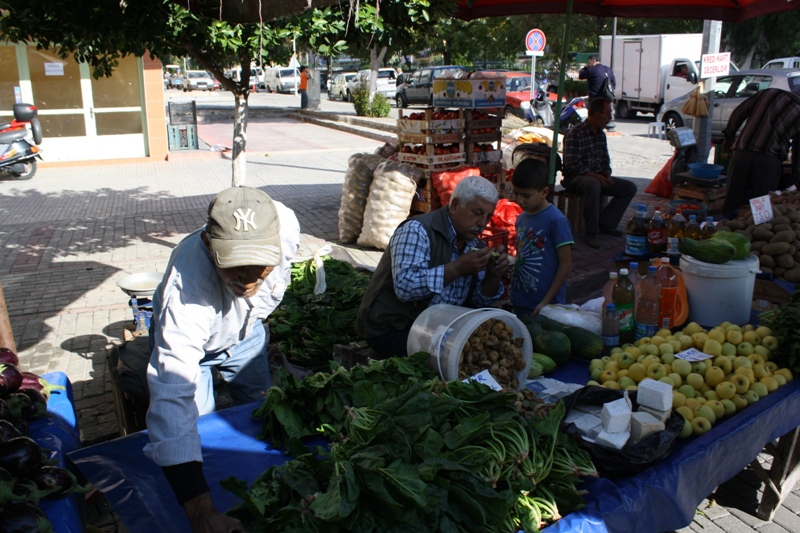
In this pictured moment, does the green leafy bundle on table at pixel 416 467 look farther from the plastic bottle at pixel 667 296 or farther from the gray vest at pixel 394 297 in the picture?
the plastic bottle at pixel 667 296

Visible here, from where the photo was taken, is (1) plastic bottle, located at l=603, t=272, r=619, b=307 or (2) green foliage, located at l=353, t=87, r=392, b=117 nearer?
(1) plastic bottle, located at l=603, t=272, r=619, b=307

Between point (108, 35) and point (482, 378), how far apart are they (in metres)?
4.71

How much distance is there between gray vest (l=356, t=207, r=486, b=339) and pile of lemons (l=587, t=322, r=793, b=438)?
0.98 metres

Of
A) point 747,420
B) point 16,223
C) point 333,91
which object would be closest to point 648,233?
point 747,420

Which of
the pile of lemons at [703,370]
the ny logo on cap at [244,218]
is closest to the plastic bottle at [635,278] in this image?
the pile of lemons at [703,370]

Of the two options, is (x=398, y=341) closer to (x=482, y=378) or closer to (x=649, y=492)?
(x=482, y=378)

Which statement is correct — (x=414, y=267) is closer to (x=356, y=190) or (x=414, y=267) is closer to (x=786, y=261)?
(x=786, y=261)

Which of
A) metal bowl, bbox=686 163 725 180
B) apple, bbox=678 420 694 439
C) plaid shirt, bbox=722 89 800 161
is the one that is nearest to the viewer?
apple, bbox=678 420 694 439

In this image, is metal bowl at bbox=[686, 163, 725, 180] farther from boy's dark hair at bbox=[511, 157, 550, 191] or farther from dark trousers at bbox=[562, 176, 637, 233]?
boy's dark hair at bbox=[511, 157, 550, 191]

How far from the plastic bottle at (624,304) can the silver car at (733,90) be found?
13.7m

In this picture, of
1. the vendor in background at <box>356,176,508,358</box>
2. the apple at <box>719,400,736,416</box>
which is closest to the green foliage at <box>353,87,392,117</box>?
the vendor in background at <box>356,176,508,358</box>

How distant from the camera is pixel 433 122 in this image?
7547mm

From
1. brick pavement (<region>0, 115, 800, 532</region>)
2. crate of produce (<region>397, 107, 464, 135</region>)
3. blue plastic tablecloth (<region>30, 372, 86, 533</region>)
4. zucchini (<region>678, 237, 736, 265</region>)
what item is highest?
crate of produce (<region>397, 107, 464, 135</region>)

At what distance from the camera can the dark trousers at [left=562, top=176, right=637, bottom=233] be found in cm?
764
